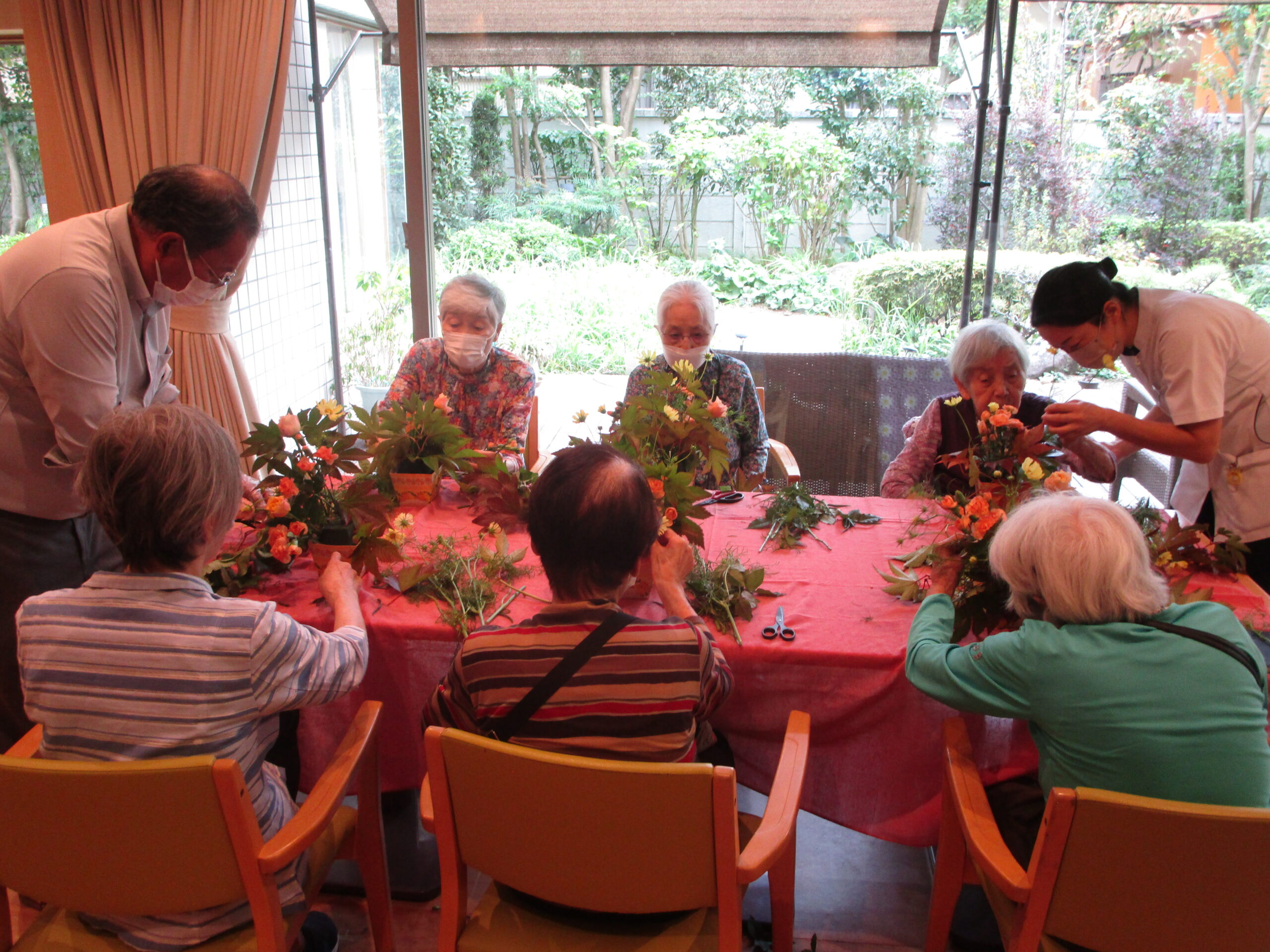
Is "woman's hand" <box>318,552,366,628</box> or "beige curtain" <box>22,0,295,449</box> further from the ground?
"beige curtain" <box>22,0,295,449</box>

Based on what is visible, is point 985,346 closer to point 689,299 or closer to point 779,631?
point 689,299

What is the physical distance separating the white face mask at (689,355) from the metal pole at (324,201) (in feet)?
5.76

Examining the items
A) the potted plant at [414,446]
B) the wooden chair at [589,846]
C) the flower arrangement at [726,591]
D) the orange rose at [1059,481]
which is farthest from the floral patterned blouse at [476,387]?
the wooden chair at [589,846]

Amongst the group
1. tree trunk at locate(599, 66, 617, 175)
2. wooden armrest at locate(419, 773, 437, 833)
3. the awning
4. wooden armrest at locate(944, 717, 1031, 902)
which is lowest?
wooden armrest at locate(944, 717, 1031, 902)

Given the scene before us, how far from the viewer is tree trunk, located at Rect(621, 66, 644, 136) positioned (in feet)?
14.1

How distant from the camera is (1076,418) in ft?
7.73

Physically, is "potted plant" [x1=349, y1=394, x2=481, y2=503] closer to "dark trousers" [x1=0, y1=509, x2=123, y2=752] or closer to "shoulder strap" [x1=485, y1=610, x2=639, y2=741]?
"dark trousers" [x1=0, y1=509, x2=123, y2=752]

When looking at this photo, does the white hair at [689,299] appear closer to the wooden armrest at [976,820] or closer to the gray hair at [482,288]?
the gray hair at [482,288]

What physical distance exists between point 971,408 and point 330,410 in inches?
74.2

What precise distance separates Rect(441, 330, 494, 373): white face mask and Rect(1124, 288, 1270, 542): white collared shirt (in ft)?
6.40

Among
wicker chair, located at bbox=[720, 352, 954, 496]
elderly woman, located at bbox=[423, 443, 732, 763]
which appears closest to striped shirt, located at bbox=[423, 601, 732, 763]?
elderly woman, located at bbox=[423, 443, 732, 763]

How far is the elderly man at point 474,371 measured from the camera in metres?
3.25

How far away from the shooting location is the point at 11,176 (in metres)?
4.42

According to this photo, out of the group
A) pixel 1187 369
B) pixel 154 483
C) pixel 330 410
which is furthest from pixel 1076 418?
pixel 154 483
